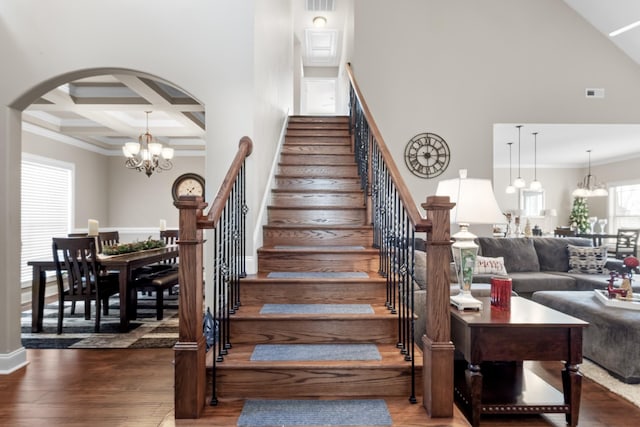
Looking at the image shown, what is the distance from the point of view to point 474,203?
2465 mm

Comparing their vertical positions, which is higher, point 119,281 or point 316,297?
point 316,297

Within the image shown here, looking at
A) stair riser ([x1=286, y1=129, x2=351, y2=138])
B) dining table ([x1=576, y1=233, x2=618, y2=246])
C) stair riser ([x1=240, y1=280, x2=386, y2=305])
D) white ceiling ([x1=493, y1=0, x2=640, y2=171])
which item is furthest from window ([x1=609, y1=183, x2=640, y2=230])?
stair riser ([x1=240, y1=280, x2=386, y2=305])

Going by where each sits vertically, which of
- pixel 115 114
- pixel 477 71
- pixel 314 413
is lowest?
pixel 314 413

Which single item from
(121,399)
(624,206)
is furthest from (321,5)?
(624,206)

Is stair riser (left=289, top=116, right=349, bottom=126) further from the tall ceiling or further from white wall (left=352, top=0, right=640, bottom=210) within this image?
the tall ceiling

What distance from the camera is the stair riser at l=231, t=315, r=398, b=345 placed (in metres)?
2.51

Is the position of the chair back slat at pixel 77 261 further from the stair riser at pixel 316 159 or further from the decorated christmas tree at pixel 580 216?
the decorated christmas tree at pixel 580 216

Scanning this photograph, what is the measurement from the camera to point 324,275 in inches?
120

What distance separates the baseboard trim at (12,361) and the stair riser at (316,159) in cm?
316

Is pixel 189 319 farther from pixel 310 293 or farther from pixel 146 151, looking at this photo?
pixel 146 151

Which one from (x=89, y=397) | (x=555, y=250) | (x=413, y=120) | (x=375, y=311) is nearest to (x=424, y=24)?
(x=413, y=120)

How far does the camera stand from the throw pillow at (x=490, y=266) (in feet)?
15.6

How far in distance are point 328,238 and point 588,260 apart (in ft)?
12.4

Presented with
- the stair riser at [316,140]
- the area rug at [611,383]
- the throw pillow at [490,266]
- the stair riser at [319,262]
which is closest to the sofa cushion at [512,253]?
the throw pillow at [490,266]
